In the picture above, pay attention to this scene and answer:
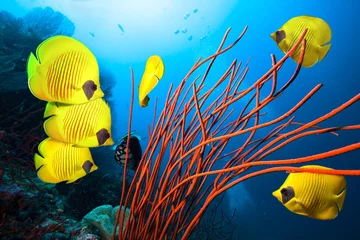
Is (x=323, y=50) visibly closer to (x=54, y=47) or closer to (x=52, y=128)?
(x=54, y=47)

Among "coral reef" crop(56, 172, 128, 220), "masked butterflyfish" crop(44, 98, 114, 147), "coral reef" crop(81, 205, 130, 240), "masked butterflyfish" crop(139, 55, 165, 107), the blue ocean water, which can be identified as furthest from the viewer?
the blue ocean water

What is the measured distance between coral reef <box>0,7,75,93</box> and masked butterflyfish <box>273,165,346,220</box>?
18.2 feet

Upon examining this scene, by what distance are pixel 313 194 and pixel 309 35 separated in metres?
1.33

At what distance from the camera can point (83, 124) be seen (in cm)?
120

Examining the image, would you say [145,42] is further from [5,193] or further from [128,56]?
[5,193]

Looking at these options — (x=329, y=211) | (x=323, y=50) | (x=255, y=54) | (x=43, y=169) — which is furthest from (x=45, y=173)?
(x=255, y=54)

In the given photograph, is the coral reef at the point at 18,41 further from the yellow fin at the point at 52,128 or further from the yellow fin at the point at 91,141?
the yellow fin at the point at 91,141

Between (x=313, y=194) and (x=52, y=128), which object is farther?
(x=313, y=194)

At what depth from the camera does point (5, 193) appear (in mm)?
2443

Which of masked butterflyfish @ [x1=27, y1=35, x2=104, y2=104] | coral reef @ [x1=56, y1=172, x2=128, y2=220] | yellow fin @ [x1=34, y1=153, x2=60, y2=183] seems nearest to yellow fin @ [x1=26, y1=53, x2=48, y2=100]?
masked butterflyfish @ [x1=27, y1=35, x2=104, y2=104]

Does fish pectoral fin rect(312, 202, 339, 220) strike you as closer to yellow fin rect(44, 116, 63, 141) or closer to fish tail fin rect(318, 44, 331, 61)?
fish tail fin rect(318, 44, 331, 61)

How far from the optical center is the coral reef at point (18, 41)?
4938 mm

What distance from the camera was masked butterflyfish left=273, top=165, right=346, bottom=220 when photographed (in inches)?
A: 59.7

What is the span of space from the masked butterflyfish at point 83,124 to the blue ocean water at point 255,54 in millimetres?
7452
